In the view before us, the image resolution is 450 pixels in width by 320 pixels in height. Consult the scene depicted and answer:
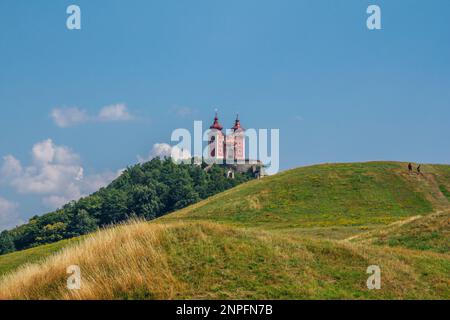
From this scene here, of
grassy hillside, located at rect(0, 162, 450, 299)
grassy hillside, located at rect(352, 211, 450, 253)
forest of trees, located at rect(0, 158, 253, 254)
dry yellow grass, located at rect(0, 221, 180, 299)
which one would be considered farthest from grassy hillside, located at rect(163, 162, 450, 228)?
forest of trees, located at rect(0, 158, 253, 254)

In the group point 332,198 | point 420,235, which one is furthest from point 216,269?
point 332,198

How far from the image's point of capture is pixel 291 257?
19812 millimetres

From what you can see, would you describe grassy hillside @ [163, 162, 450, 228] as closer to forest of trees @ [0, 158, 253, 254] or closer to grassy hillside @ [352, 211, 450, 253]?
grassy hillside @ [352, 211, 450, 253]

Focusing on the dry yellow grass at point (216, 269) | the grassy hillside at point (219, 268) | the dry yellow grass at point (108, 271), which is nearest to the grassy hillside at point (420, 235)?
the grassy hillside at point (219, 268)

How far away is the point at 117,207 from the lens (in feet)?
481

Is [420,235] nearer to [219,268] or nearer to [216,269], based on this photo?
[219,268]

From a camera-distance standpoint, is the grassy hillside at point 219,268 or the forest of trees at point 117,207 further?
the forest of trees at point 117,207

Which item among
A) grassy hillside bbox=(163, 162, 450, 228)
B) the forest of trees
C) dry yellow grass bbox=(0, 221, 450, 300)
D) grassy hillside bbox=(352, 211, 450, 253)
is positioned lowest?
the forest of trees

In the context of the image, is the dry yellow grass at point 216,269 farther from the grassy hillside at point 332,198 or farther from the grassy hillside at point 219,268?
the grassy hillside at point 332,198

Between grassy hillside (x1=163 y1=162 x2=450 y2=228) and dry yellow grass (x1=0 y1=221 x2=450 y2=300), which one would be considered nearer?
dry yellow grass (x1=0 y1=221 x2=450 y2=300)

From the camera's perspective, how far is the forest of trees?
134 metres

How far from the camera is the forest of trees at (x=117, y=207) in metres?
134

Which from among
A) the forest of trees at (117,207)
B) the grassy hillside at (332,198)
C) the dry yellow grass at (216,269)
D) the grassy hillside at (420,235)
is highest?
the dry yellow grass at (216,269)

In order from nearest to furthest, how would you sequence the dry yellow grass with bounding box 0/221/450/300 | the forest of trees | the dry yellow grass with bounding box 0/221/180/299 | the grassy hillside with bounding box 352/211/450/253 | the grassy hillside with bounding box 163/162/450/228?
the dry yellow grass with bounding box 0/221/450/300 < the dry yellow grass with bounding box 0/221/180/299 < the grassy hillside with bounding box 352/211/450/253 < the grassy hillside with bounding box 163/162/450/228 < the forest of trees
